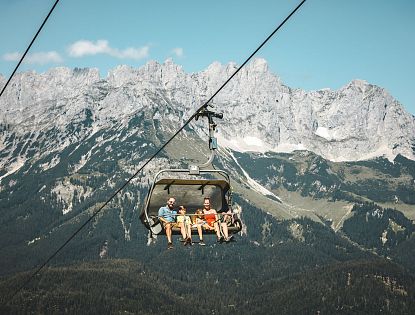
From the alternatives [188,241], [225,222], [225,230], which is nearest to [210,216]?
[225,222]

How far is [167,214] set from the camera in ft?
82.7

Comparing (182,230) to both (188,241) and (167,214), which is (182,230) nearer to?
(188,241)

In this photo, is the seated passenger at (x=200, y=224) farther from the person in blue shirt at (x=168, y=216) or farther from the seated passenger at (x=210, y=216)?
the person in blue shirt at (x=168, y=216)

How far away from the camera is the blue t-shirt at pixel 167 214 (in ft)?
82.7

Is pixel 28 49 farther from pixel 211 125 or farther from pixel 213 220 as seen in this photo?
pixel 213 220

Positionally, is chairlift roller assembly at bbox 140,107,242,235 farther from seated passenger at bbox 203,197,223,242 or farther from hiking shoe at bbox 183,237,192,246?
hiking shoe at bbox 183,237,192,246

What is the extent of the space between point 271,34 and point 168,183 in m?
12.0

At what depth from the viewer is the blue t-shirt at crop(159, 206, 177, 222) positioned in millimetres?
25203

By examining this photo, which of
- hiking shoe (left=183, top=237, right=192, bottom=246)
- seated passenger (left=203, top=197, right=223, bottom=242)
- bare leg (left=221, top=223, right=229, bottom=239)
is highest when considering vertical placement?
seated passenger (left=203, top=197, right=223, bottom=242)

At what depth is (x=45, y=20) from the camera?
1434 cm

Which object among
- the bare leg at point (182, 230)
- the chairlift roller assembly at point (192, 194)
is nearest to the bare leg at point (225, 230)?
the chairlift roller assembly at point (192, 194)

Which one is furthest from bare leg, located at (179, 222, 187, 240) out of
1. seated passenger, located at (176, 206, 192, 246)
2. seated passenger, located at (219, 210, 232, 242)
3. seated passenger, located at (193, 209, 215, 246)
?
seated passenger, located at (219, 210, 232, 242)

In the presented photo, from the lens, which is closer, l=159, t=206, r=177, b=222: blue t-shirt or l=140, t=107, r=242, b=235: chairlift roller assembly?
l=140, t=107, r=242, b=235: chairlift roller assembly

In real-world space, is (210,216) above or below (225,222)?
above
